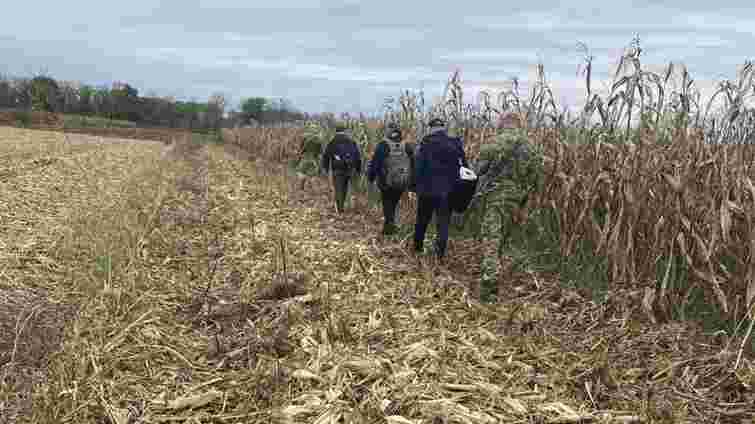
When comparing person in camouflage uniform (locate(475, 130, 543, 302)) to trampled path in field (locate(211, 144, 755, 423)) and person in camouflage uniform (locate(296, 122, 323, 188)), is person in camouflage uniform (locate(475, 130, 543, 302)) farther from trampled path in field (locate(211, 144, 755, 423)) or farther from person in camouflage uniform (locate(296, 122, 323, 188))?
person in camouflage uniform (locate(296, 122, 323, 188))

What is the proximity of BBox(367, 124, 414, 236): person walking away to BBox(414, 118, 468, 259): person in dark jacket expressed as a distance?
1505 mm

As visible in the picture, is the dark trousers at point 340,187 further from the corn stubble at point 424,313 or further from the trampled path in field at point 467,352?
the trampled path in field at point 467,352

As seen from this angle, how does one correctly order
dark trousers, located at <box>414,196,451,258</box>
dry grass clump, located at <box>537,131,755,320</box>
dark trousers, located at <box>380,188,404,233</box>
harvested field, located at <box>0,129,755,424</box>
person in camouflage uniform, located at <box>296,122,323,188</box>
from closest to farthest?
harvested field, located at <box>0,129,755,424</box> → dry grass clump, located at <box>537,131,755,320</box> → dark trousers, located at <box>414,196,451,258</box> → dark trousers, located at <box>380,188,404,233</box> → person in camouflage uniform, located at <box>296,122,323,188</box>

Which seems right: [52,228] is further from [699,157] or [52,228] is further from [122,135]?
[122,135]

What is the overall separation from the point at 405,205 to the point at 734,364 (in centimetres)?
695

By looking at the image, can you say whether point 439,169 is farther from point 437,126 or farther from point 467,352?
point 467,352

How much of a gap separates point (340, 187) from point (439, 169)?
461 cm

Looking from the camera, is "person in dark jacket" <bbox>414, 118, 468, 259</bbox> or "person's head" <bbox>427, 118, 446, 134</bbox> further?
"person's head" <bbox>427, 118, 446, 134</bbox>

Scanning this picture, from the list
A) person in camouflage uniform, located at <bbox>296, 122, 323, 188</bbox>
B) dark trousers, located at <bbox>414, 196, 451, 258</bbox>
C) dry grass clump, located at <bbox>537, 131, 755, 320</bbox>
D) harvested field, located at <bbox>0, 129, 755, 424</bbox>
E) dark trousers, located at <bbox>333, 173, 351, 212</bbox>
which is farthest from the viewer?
person in camouflage uniform, located at <bbox>296, 122, 323, 188</bbox>

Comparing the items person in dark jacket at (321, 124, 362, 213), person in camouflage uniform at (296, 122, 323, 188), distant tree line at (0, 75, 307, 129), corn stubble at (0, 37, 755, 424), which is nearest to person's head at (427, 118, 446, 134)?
corn stubble at (0, 37, 755, 424)

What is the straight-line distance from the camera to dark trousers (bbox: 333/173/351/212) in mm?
11211

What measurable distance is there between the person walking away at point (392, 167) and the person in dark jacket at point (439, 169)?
4.94ft

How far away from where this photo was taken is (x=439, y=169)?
6.99 metres

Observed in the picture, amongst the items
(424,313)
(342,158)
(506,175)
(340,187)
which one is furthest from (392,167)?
(424,313)
